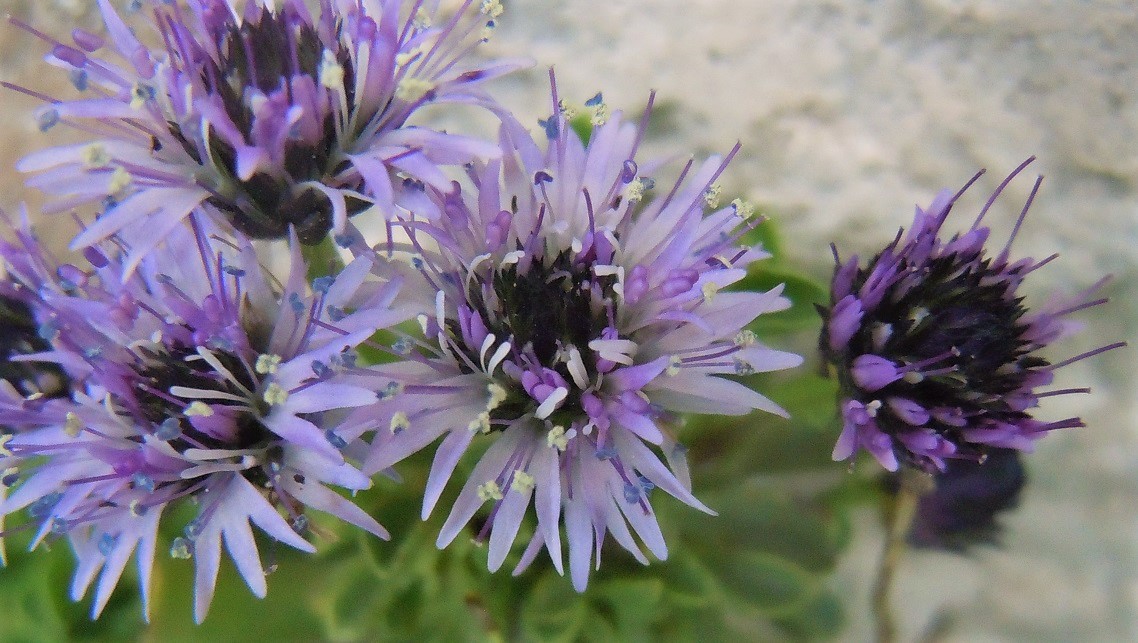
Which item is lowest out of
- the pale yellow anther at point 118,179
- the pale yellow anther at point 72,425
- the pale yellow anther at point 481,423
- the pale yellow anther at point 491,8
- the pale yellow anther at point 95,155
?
the pale yellow anther at point 72,425

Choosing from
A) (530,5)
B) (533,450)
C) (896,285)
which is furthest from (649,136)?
(533,450)

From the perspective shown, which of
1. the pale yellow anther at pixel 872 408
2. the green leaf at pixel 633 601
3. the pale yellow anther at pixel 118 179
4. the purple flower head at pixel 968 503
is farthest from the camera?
the purple flower head at pixel 968 503

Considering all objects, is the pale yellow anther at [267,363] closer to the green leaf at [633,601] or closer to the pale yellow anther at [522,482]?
the pale yellow anther at [522,482]

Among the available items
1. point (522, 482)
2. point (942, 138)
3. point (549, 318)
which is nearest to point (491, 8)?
point (549, 318)

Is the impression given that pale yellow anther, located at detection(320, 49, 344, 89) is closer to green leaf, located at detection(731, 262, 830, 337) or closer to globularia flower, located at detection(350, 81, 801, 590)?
globularia flower, located at detection(350, 81, 801, 590)

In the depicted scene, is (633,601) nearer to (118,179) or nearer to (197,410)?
(197,410)

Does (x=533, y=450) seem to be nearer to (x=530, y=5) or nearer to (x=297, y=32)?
(x=297, y=32)

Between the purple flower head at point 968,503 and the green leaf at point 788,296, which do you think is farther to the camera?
the purple flower head at point 968,503

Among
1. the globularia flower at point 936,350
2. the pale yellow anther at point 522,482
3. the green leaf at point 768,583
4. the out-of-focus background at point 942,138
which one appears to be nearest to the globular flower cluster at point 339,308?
the pale yellow anther at point 522,482
